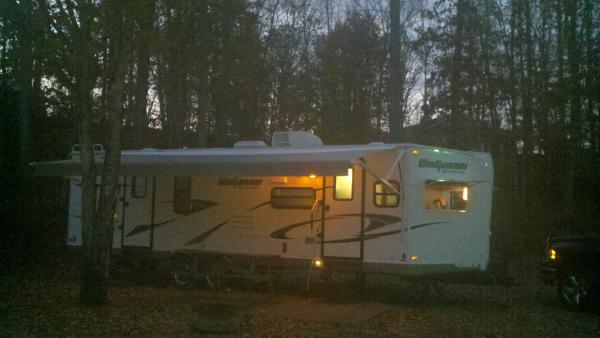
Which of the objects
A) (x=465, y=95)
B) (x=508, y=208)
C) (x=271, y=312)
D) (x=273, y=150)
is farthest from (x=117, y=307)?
(x=508, y=208)

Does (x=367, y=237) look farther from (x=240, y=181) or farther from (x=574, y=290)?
(x=574, y=290)

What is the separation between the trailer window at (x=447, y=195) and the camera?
1221cm

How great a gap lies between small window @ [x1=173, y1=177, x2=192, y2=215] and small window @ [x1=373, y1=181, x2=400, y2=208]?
4.13 metres

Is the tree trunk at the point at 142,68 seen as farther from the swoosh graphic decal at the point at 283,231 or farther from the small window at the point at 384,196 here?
the small window at the point at 384,196

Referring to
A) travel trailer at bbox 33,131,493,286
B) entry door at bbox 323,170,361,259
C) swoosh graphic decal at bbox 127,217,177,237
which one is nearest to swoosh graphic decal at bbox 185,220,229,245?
travel trailer at bbox 33,131,493,286

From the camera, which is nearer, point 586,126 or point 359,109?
point 586,126

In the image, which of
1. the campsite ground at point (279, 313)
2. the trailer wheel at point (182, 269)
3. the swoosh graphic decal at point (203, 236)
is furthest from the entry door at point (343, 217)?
the trailer wheel at point (182, 269)

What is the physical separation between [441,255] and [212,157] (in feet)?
14.8

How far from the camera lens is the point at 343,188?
12.4 meters

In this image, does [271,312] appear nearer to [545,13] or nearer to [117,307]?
[117,307]

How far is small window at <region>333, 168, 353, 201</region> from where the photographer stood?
12.3 meters

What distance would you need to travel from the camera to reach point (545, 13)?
22797 mm

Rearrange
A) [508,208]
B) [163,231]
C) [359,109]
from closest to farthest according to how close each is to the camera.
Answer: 1. [163,231]
2. [508,208]
3. [359,109]

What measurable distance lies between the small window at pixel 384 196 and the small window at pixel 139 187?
17.1 feet
